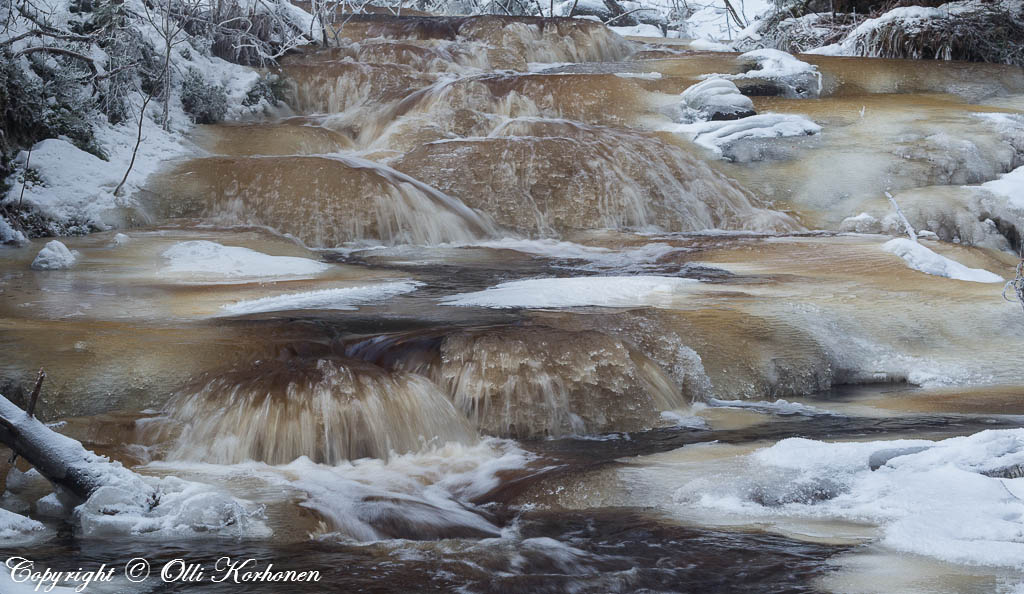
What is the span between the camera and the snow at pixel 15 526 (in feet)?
11.4

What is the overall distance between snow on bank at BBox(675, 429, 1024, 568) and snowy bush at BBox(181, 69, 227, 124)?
10.1m

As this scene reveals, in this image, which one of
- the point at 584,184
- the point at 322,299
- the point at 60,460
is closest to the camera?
the point at 60,460

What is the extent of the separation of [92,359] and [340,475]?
1606 mm

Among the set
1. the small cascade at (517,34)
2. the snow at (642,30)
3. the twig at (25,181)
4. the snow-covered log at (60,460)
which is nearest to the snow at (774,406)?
the snow-covered log at (60,460)

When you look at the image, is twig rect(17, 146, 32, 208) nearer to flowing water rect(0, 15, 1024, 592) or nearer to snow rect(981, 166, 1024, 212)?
flowing water rect(0, 15, 1024, 592)

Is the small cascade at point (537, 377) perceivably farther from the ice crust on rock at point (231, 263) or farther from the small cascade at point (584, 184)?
the small cascade at point (584, 184)

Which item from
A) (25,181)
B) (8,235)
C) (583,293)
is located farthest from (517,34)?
(583,293)

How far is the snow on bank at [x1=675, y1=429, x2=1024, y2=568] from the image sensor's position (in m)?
3.16

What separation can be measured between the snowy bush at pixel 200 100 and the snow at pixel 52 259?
5.13 m

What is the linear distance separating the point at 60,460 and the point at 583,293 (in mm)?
3815

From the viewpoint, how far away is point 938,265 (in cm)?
748

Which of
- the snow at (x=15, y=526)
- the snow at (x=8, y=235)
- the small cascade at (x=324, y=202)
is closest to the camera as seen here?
the snow at (x=15, y=526)

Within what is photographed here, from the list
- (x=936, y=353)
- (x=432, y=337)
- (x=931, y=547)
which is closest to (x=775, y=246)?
(x=936, y=353)

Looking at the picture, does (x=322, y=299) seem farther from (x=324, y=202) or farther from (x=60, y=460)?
(x=324, y=202)
